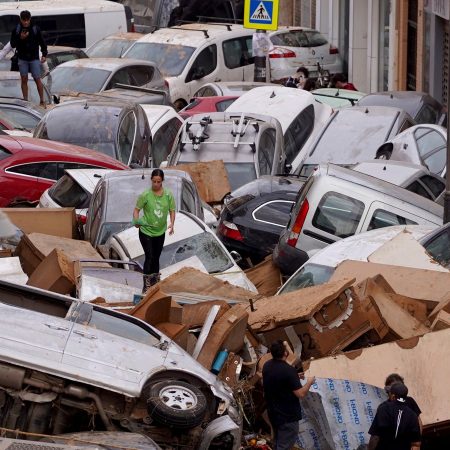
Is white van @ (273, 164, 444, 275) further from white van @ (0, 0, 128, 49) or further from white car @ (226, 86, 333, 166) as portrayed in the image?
white van @ (0, 0, 128, 49)

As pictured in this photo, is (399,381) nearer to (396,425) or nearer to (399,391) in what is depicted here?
(399,391)

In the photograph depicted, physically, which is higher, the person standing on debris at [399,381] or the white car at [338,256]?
the person standing on debris at [399,381]

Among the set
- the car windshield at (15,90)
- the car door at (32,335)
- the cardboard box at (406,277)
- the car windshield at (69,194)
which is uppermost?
the car door at (32,335)

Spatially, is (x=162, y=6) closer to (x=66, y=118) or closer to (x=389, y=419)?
(x=66, y=118)

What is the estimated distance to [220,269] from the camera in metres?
14.2

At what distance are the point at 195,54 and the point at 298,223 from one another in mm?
15800

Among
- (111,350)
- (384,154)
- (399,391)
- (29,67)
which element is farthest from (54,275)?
(29,67)

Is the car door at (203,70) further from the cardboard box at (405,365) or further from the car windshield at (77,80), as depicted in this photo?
the cardboard box at (405,365)

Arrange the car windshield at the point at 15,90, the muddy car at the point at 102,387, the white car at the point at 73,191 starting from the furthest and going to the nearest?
the car windshield at the point at 15,90 < the white car at the point at 73,191 < the muddy car at the point at 102,387

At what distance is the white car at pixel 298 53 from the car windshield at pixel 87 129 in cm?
1209

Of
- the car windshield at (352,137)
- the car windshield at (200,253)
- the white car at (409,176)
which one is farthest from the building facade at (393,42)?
the car windshield at (200,253)

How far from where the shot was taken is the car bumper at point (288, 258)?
14570mm

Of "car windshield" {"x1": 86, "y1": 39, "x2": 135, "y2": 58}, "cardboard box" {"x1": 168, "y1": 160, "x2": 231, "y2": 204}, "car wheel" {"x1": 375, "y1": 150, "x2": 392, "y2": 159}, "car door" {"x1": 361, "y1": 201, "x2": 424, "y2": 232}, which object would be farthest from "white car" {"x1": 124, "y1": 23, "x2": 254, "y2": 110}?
"car door" {"x1": 361, "y1": 201, "x2": 424, "y2": 232}

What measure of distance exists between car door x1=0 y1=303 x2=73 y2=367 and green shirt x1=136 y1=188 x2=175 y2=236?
4519 millimetres
